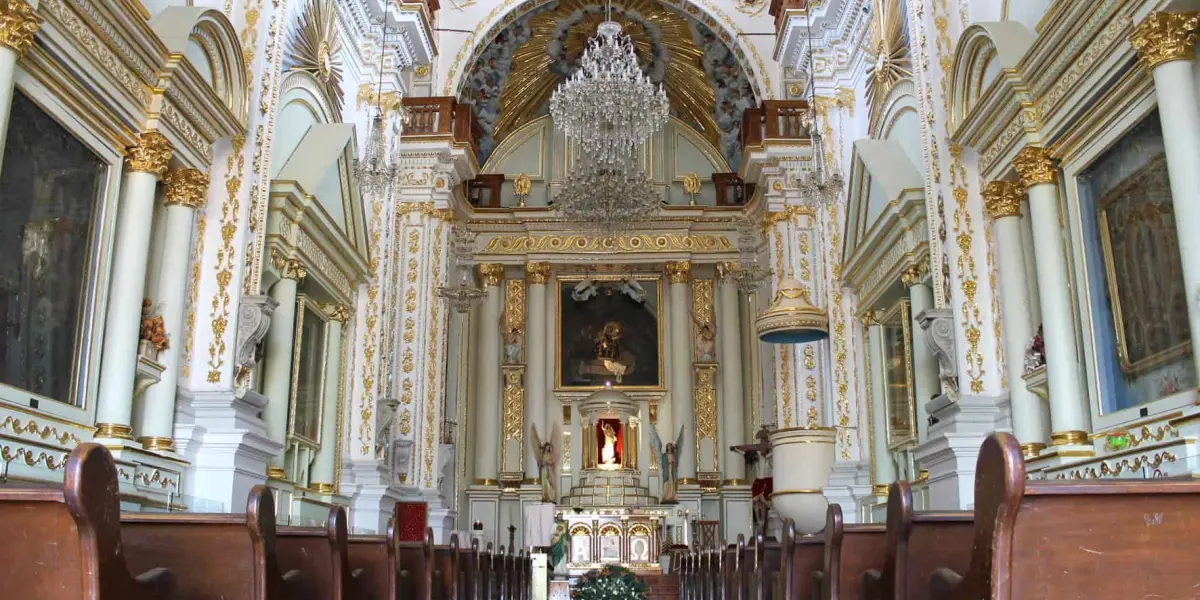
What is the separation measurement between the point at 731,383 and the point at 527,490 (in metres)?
3.80

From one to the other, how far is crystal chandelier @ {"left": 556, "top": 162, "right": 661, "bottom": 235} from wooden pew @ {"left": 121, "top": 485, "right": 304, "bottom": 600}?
33.9 feet

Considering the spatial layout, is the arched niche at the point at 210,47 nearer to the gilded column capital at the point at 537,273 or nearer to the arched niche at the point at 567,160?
the gilded column capital at the point at 537,273

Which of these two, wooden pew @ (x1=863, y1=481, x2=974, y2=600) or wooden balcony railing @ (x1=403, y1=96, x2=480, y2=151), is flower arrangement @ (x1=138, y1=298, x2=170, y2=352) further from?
wooden balcony railing @ (x1=403, y1=96, x2=480, y2=151)

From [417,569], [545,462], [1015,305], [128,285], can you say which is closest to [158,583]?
[417,569]

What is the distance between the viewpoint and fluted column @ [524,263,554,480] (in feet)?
55.1

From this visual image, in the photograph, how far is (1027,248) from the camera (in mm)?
7426

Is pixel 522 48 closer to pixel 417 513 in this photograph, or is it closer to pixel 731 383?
pixel 731 383

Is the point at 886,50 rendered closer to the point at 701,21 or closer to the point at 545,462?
the point at 701,21

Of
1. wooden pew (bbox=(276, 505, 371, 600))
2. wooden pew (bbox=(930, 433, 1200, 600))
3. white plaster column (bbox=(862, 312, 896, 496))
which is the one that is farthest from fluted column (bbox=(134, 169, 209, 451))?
white plaster column (bbox=(862, 312, 896, 496))

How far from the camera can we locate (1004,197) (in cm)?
737

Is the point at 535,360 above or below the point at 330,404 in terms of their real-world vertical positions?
above

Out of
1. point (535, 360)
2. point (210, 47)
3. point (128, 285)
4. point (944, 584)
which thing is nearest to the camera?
point (944, 584)

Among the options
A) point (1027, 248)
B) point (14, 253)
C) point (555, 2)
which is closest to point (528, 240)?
point (555, 2)

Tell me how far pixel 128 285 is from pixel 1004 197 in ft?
20.0
